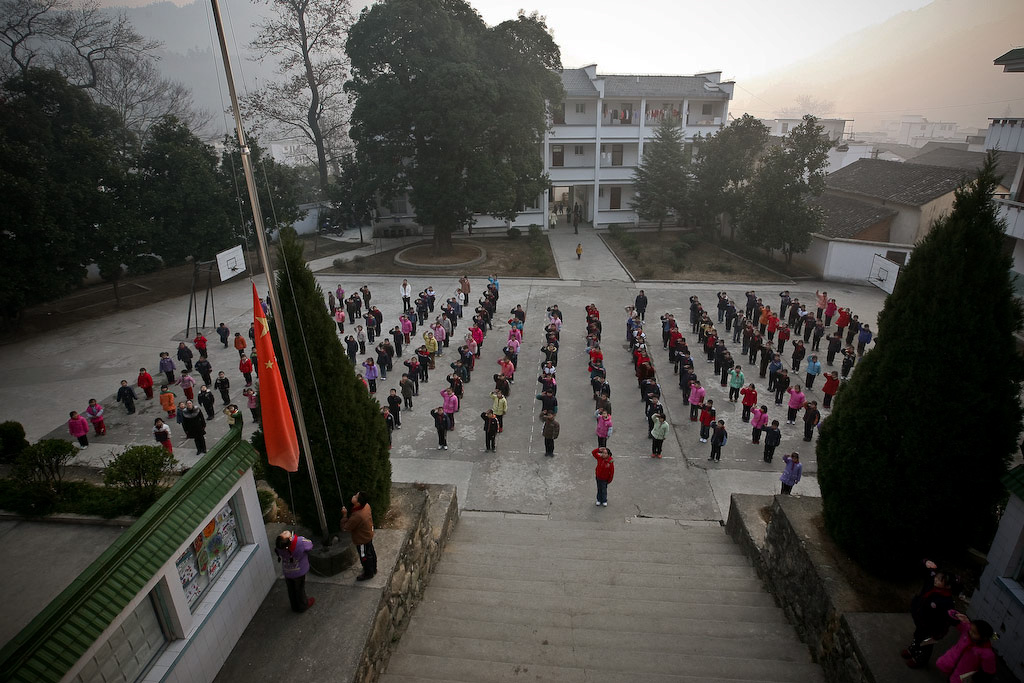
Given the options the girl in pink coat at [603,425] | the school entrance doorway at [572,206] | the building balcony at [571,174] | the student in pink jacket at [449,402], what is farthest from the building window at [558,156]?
the girl in pink coat at [603,425]

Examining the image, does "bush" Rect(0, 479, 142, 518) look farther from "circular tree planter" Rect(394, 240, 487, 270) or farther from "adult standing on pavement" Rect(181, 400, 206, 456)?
"circular tree planter" Rect(394, 240, 487, 270)

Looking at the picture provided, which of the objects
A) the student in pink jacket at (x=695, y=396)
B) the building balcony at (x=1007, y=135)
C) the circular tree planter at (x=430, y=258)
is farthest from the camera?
the circular tree planter at (x=430, y=258)

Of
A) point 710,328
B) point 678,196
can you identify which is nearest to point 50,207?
point 710,328

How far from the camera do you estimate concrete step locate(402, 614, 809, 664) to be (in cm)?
625

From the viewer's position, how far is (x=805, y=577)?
679 centimetres

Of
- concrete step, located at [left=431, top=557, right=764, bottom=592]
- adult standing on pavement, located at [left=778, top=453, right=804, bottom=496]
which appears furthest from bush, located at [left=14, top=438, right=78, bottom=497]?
adult standing on pavement, located at [left=778, top=453, right=804, bottom=496]

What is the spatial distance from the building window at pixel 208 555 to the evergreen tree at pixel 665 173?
3089cm

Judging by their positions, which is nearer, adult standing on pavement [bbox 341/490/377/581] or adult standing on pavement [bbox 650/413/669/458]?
adult standing on pavement [bbox 341/490/377/581]

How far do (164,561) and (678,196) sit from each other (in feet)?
105

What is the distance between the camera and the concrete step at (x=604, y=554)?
826 centimetres

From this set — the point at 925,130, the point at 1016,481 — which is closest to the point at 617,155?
the point at 1016,481

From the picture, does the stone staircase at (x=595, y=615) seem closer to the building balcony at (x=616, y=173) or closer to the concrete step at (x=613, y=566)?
the concrete step at (x=613, y=566)

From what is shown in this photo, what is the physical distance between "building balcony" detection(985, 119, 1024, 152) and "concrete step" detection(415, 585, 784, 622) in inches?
817

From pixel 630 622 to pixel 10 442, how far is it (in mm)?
11062
